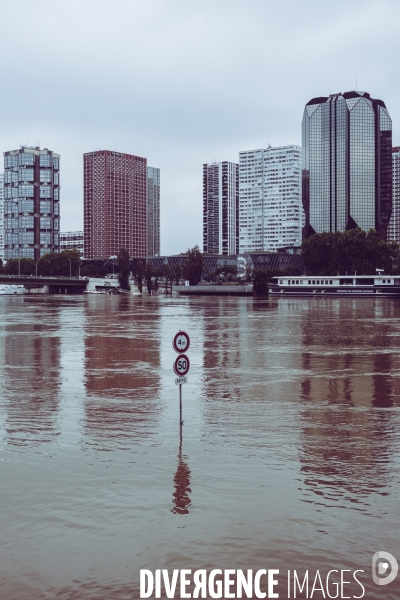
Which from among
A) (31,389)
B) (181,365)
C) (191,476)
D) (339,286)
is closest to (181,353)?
(181,365)

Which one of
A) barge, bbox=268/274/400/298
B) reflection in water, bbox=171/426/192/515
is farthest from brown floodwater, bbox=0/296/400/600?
barge, bbox=268/274/400/298

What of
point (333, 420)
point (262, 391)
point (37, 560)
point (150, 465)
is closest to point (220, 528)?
point (37, 560)

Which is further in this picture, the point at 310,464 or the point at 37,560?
the point at 310,464

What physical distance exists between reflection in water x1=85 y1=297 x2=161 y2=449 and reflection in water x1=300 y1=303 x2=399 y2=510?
4.11m

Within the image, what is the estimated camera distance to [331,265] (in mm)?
176750

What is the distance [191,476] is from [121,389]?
36.2ft

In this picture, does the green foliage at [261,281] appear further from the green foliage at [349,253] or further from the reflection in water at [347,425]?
the reflection in water at [347,425]

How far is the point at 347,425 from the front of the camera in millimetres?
17375

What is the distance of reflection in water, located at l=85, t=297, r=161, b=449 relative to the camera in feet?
54.4

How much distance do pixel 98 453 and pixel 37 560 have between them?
5394 millimetres

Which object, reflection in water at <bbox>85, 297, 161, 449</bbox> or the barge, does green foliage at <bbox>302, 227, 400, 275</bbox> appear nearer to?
the barge

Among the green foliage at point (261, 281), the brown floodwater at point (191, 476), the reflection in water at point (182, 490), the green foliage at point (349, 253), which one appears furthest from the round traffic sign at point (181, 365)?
the green foliage at point (261, 281)

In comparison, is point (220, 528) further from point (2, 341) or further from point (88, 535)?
point (2, 341)

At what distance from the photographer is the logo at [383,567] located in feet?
27.7
